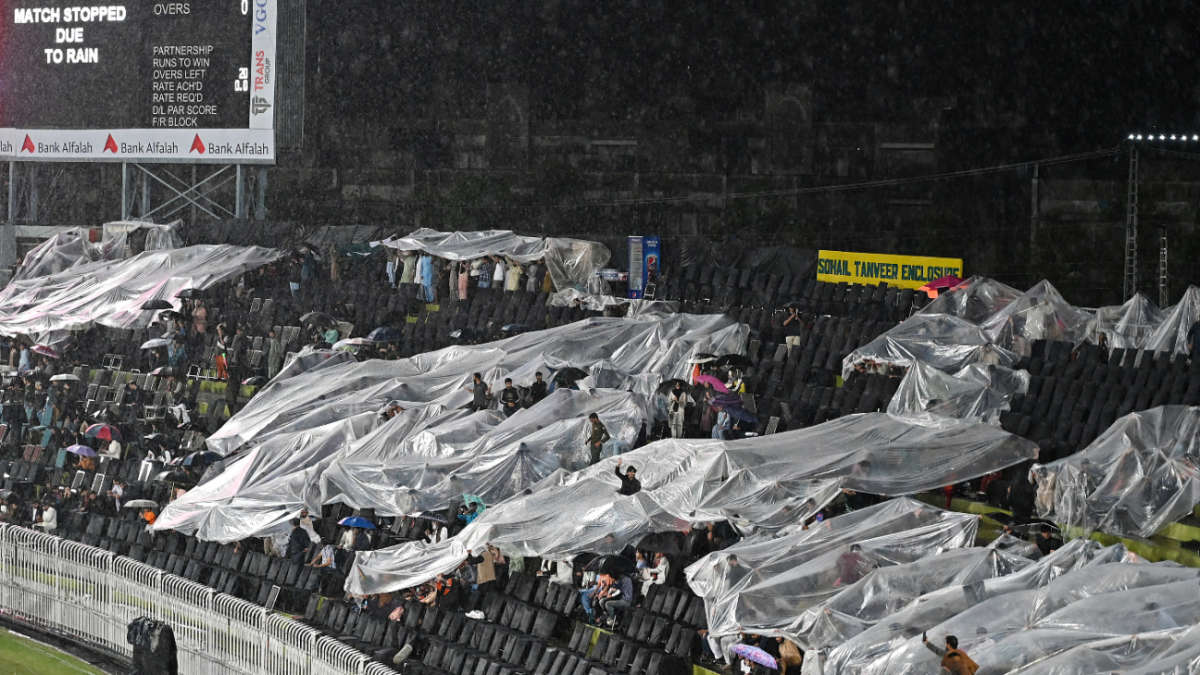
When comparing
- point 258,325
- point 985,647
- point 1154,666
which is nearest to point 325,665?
point 985,647

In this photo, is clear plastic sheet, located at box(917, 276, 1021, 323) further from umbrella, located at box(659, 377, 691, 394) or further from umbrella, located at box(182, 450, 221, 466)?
umbrella, located at box(182, 450, 221, 466)

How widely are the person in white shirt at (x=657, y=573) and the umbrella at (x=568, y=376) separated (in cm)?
636

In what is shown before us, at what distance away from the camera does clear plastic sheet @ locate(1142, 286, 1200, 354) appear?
2103 cm

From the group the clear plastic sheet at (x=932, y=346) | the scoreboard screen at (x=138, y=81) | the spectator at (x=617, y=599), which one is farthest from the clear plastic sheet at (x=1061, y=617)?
the scoreboard screen at (x=138, y=81)

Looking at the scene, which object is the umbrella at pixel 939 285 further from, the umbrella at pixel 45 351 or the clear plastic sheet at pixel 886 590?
the umbrella at pixel 45 351

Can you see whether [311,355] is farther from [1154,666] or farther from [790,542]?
[1154,666]

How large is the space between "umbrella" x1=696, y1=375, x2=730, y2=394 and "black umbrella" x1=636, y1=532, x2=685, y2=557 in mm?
3449

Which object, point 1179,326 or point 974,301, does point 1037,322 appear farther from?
point 1179,326

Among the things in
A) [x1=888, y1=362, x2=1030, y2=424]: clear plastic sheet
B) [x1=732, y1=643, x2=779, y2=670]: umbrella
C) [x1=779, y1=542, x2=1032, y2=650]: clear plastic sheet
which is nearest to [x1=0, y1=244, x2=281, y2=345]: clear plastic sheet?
[x1=888, y1=362, x2=1030, y2=424]: clear plastic sheet

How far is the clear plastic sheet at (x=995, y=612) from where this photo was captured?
13.5 meters

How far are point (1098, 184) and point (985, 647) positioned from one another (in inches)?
697

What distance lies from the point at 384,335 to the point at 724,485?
11253 millimetres

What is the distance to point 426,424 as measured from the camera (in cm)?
2372

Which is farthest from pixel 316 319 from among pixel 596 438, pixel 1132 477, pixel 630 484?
pixel 1132 477
